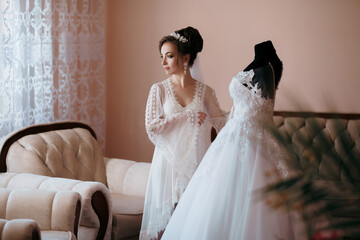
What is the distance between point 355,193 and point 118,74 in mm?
3960

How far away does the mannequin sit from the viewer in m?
2.59

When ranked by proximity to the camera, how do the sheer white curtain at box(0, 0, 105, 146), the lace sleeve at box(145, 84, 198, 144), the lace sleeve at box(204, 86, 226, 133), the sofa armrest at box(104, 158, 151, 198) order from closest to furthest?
the lace sleeve at box(145, 84, 198, 144) → the lace sleeve at box(204, 86, 226, 133) → the sheer white curtain at box(0, 0, 105, 146) → the sofa armrest at box(104, 158, 151, 198)

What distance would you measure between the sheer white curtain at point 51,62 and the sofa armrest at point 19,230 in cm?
130

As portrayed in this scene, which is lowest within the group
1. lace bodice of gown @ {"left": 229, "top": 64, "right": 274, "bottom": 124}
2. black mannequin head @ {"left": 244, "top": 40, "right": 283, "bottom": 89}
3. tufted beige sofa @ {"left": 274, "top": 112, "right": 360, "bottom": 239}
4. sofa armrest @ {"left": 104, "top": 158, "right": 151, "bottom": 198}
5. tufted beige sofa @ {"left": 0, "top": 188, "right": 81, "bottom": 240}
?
sofa armrest @ {"left": 104, "top": 158, "right": 151, "bottom": 198}

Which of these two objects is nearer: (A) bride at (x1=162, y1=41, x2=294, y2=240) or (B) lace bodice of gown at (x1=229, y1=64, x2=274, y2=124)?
(A) bride at (x1=162, y1=41, x2=294, y2=240)

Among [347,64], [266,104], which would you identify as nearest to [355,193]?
[266,104]

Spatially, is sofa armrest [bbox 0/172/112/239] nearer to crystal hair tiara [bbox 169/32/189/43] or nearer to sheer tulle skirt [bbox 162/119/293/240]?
sheer tulle skirt [bbox 162/119/293/240]

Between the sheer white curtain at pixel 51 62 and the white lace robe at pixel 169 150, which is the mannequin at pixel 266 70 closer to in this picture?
the white lace robe at pixel 169 150

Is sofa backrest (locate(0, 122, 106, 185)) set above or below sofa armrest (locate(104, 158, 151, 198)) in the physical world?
above

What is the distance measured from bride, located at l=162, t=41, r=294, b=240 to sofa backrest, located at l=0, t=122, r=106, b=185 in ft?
3.22

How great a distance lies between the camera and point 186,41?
295 centimetres

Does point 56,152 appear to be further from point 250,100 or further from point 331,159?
point 331,159

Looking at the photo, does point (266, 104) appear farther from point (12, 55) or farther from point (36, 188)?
→ point (12, 55)

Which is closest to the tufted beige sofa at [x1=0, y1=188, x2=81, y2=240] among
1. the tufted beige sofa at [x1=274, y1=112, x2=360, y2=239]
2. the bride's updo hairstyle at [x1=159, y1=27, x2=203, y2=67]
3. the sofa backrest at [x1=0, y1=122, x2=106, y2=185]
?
the sofa backrest at [x1=0, y1=122, x2=106, y2=185]
